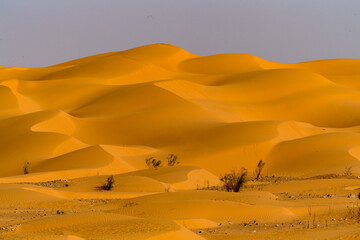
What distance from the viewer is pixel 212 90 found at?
5772cm

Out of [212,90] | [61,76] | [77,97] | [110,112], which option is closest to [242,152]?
[110,112]

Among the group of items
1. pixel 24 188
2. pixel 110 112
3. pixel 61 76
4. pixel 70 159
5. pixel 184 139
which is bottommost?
pixel 24 188

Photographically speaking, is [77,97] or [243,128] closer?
[243,128]

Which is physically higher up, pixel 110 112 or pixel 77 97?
pixel 77 97

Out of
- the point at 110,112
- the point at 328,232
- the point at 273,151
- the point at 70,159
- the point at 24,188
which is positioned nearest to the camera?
the point at 328,232

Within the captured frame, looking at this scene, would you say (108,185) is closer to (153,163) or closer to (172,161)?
(153,163)

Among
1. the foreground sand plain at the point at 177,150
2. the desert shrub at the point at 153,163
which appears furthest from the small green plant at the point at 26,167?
the desert shrub at the point at 153,163

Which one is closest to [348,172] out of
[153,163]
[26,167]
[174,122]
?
[153,163]

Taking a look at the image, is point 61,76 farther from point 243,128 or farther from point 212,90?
point 243,128

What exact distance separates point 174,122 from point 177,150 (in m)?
5.78

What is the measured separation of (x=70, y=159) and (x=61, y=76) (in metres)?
41.4

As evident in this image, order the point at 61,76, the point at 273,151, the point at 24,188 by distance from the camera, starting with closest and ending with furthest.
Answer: the point at 24,188 < the point at 273,151 < the point at 61,76

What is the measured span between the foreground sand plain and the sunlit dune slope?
12 cm

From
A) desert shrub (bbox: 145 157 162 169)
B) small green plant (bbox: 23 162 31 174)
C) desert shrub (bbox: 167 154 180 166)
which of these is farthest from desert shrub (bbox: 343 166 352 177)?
small green plant (bbox: 23 162 31 174)
